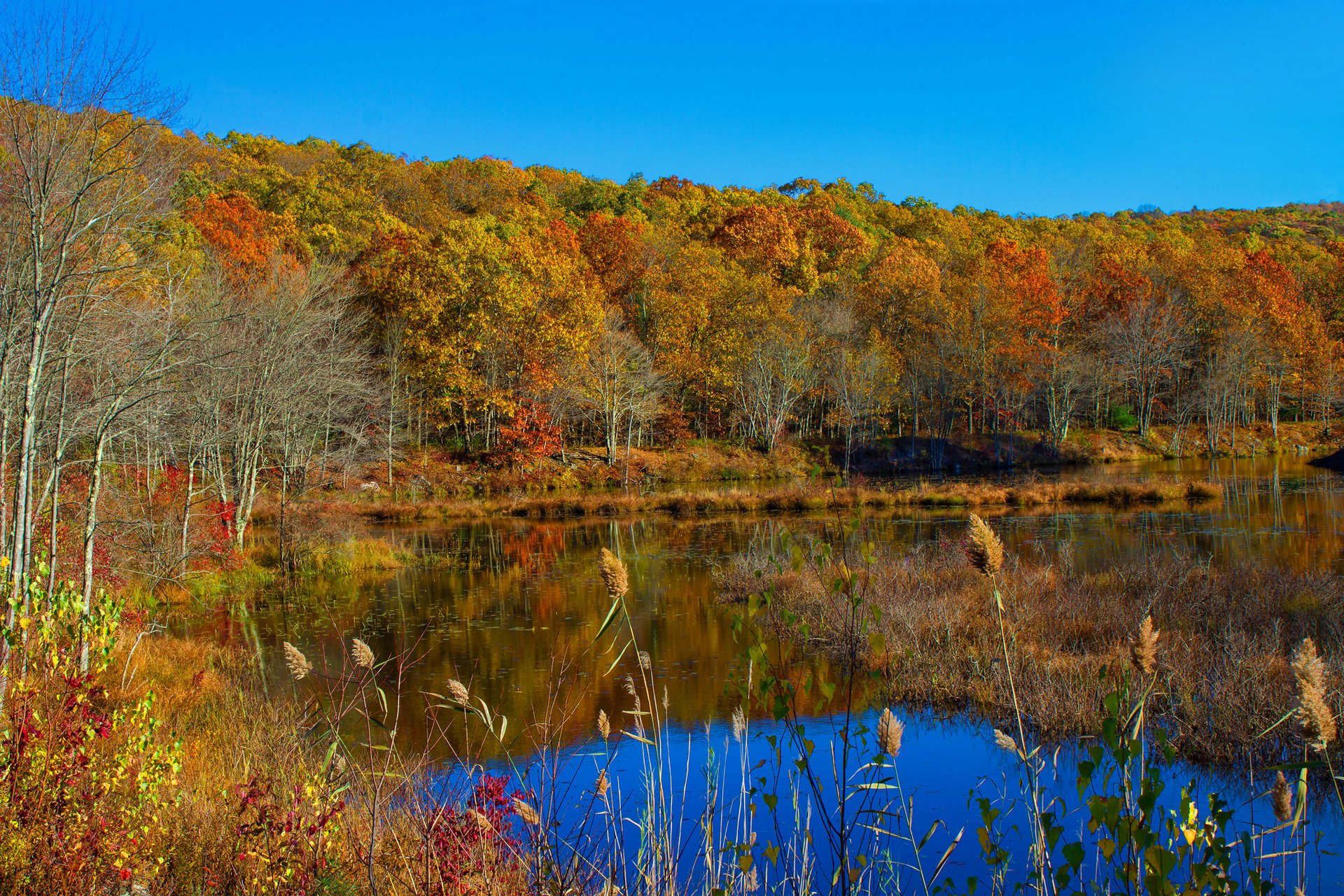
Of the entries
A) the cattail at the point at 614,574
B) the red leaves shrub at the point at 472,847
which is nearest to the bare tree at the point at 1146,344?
the red leaves shrub at the point at 472,847

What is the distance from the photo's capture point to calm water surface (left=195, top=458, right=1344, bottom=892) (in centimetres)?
939

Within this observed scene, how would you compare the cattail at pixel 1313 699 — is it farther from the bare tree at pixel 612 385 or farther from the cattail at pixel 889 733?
the bare tree at pixel 612 385

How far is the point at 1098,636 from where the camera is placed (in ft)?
39.7

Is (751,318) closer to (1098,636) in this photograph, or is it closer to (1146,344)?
(1146,344)

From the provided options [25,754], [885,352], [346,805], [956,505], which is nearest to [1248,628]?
[346,805]

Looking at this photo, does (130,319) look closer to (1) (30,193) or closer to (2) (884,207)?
(1) (30,193)

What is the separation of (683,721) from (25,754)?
7557mm

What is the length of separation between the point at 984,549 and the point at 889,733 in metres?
0.68

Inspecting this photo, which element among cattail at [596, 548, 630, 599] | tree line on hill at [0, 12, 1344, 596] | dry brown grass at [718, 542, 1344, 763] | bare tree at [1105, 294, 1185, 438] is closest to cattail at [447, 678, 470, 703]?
cattail at [596, 548, 630, 599]

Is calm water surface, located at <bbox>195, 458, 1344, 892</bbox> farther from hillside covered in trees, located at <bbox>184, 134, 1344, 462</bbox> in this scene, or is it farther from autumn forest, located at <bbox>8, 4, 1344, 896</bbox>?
hillside covered in trees, located at <bbox>184, 134, 1344, 462</bbox>

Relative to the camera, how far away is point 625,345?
152 feet

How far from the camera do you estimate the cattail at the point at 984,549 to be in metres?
2.91

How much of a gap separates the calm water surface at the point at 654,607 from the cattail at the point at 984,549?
5.04 feet

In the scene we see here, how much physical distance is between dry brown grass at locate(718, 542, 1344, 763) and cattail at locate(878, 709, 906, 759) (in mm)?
3883
